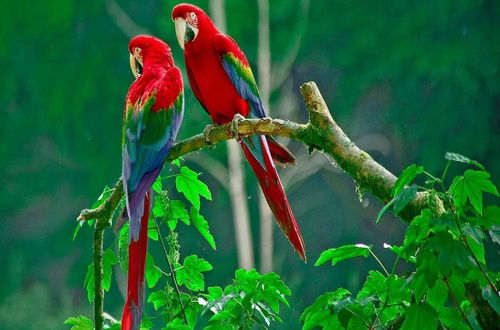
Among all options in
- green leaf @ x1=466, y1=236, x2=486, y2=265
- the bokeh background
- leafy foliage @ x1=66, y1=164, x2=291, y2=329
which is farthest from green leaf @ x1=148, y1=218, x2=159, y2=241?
the bokeh background

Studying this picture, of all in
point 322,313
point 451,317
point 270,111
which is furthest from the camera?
point 270,111

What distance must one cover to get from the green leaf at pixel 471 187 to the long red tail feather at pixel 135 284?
460mm

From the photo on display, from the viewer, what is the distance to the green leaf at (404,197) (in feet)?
2.12

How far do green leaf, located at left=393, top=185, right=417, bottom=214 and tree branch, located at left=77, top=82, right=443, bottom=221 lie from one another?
0.12ft

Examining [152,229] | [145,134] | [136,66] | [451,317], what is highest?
[136,66]

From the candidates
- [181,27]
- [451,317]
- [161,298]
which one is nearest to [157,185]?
[161,298]

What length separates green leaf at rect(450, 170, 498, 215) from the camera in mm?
682

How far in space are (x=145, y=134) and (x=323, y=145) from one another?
12.5 inches

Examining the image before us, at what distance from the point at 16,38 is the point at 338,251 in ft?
10.4

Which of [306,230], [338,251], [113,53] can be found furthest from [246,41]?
[338,251]

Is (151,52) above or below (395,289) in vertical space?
above

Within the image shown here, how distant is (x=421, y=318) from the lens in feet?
2.21

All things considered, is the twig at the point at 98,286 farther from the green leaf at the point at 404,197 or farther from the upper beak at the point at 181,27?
the green leaf at the point at 404,197

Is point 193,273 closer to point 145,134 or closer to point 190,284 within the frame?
point 190,284
